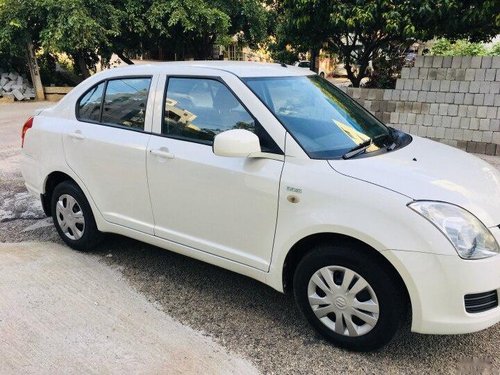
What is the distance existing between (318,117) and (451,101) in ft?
19.0

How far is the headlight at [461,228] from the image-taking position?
7.80 feet

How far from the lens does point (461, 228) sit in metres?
2.40

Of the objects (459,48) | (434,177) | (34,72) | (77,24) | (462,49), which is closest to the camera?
(434,177)

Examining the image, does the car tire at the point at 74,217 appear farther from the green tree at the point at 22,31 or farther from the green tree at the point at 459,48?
the green tree at the point at 22,31

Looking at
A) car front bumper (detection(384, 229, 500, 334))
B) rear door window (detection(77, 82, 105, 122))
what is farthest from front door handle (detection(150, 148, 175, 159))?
car front bumper (detection(384, 229, 500, 334))

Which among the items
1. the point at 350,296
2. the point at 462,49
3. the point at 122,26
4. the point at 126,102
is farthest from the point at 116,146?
the point at 122,26

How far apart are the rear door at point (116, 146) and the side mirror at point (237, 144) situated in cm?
87

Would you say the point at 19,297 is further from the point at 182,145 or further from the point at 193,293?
the point at 182,145

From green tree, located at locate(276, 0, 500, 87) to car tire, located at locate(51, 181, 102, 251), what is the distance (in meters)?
5.85

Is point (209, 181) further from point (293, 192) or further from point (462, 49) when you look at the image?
point (462, 49)

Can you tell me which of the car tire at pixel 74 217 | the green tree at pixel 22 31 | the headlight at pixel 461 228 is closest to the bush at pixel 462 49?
the headlight at pixel 461 228

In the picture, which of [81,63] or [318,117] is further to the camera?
[81,63]

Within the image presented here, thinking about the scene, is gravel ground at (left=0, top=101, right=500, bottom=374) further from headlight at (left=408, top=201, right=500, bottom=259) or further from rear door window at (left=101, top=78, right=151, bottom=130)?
rear door window at (left=101, top=78, right=151, bottom=130)

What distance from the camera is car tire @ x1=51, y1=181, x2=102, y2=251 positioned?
4004 millimetres
